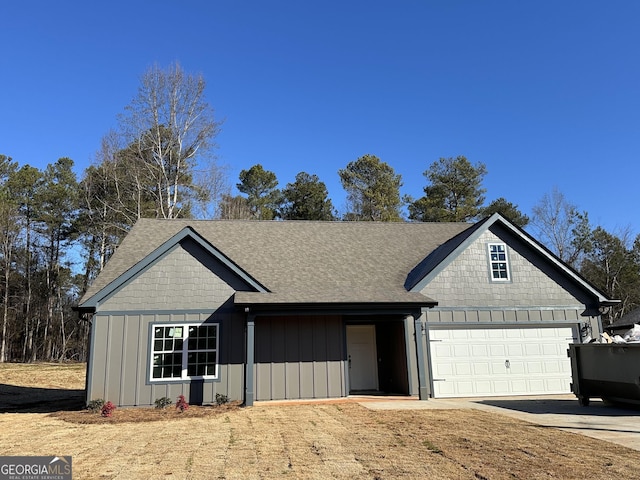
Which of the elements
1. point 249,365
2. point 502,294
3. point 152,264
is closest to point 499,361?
point 502,294

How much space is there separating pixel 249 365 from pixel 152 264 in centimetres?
389

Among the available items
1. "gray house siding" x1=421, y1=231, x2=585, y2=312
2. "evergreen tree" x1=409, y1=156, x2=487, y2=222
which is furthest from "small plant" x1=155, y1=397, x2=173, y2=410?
"evergreen tree" x1=409, y1=156, x2=487, y2=222

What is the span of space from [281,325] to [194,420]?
3821 mm

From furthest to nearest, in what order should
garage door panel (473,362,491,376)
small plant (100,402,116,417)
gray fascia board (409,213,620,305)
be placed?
gray fascia board (409,213,620,305), garage door panel (473,362,491,376), small plant (100,402,116,417)

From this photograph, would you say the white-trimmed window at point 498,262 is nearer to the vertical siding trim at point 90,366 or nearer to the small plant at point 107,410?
the small plant at point 107,410

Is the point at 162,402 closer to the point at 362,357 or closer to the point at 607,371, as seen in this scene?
the point at 362,357

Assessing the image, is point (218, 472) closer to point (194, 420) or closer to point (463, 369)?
point (194, 420)

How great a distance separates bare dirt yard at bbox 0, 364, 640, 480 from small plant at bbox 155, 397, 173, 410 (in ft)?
2.12

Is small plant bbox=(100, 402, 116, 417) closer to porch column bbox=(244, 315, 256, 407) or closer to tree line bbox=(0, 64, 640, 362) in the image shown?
porch column bbox=(244, 315, 256, 407)

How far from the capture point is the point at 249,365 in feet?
39.0

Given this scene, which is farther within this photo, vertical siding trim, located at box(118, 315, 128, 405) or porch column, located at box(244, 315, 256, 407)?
porch column, located at box(244, 315, 256, 407)

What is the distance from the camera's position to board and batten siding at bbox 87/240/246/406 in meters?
11.7

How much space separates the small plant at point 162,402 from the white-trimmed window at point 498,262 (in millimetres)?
10085

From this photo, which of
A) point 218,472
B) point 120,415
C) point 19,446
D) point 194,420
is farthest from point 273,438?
point 120,415
